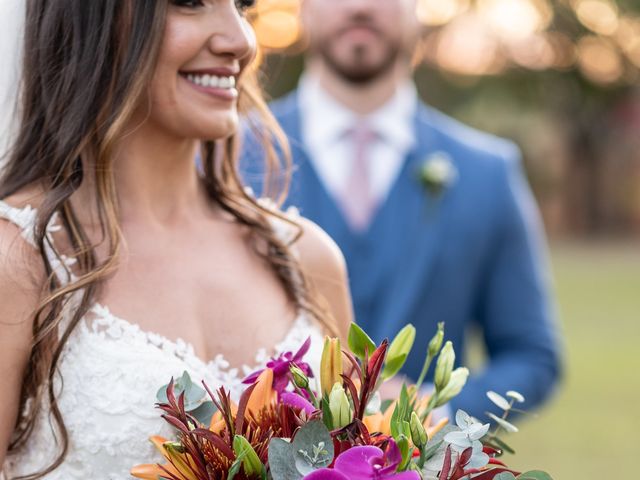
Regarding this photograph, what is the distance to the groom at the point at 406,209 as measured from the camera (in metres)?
4.36

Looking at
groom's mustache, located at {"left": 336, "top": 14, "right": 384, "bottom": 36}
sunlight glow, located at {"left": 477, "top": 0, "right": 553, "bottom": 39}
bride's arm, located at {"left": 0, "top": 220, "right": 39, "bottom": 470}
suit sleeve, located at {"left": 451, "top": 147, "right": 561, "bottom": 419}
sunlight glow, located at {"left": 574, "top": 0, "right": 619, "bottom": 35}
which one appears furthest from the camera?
sunlight glow, located at {"left": 574, "top": 0, "right": 619, "bottom": 35}

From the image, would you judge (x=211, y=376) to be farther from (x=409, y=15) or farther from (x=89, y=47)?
(x=409, y=15)

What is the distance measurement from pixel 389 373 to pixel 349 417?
0.28 meters

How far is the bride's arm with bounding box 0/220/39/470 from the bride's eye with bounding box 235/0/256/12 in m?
0.88

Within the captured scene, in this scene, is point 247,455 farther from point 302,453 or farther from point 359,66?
point 359,66

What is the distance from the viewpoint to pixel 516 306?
4.44 meters

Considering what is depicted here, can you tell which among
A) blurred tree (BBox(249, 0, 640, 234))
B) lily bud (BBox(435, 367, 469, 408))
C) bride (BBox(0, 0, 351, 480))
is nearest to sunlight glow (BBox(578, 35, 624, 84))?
blurred tree (BBox(249, 0, 640, 234))

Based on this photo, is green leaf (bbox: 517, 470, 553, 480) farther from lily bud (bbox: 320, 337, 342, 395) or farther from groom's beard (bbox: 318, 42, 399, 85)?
groom's beard (bbox: 318, 42, 399, 85)

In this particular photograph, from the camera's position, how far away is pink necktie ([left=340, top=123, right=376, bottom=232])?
14.6 ft

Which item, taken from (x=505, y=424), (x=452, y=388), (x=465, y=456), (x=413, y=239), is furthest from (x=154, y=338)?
(x=413, y=239)

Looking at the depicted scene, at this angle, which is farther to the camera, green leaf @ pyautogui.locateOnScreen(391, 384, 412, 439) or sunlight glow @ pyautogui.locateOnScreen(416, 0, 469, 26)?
sunlight glow @ pyautogui.locateOnScreen(416, 0, 469, 26)

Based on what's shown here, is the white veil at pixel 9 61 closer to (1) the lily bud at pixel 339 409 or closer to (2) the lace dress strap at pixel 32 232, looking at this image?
(2) the lace dress strap at pixel 32 232

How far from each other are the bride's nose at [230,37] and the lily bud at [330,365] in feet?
3.15

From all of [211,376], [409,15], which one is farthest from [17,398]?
[409,15]
